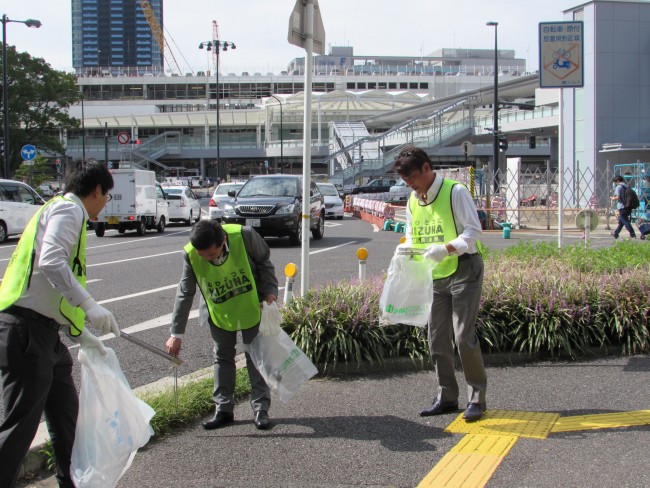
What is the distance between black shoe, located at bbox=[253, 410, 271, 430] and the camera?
498 centimetres

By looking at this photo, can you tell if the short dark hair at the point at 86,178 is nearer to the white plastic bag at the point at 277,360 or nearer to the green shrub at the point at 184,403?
the white plastic bag at the point at 277,360

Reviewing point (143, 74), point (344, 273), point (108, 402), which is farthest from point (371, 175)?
point (143, 74)

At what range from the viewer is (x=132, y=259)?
1603 centimetres

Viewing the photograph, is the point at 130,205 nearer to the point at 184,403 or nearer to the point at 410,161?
the point at 184,403

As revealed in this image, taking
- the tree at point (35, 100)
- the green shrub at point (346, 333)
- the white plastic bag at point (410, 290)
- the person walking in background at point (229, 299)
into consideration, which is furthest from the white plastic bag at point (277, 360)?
the tree at point (35, 100)

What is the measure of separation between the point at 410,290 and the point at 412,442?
101 cm

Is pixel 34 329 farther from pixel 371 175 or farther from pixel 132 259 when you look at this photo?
pixel 371 175

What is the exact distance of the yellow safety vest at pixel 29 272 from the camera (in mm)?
3430

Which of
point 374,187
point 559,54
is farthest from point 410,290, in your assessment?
point 374,187

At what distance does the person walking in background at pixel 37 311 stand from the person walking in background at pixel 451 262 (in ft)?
7.35

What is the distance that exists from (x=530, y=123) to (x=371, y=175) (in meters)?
13.1

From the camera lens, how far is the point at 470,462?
14.2 ft

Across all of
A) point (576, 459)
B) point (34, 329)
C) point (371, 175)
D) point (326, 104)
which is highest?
point (326, 104)

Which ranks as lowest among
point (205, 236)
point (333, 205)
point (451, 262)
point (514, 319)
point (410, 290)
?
point (514, 319)
